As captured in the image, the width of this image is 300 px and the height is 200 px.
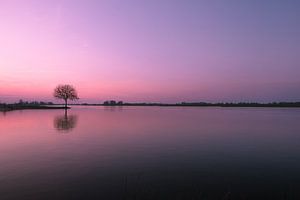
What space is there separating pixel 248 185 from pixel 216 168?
3678mm

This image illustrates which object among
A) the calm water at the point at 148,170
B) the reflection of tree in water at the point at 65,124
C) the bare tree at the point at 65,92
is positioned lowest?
the calm water at the point at 148,170

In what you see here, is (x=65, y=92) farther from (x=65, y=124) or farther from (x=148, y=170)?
(x=148, y=170)

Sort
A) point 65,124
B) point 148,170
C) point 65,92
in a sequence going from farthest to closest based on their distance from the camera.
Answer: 1. point 65,92
2. point 65,124
3. point 148,170

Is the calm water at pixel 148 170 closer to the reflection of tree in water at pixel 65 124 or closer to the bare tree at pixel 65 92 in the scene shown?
the reflection of tree in water at pixel 65 124

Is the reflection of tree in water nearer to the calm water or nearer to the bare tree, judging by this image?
the calm water

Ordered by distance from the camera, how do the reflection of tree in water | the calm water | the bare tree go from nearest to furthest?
the calm water < the reflection of tree in water < the bare tree

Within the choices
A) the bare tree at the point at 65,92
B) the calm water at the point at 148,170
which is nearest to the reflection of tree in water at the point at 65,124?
the calm water at the point at 148,170

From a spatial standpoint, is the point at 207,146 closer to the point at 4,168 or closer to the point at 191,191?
the point at 191,191

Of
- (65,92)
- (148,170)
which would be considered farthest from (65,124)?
(65,92)

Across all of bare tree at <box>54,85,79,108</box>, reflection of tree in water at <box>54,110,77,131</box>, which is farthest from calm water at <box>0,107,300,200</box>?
bare tree at <box>54,85,79,108</box>

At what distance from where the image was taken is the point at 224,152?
23766 mm

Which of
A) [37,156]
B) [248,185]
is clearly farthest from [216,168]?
[37,156]

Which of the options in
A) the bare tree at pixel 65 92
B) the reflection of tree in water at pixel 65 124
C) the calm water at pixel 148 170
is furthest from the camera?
the bare tree at pixel 65 92

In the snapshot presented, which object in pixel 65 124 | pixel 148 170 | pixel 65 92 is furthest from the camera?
pixel 65 92
